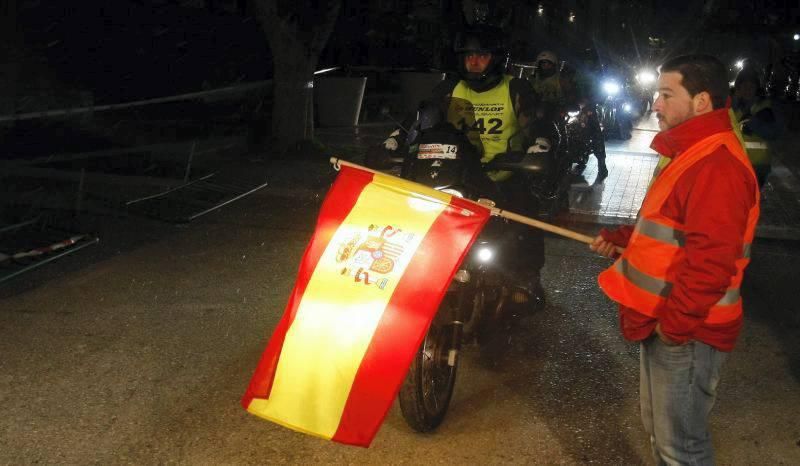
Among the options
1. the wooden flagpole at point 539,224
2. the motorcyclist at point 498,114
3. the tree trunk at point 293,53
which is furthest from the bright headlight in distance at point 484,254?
the tree trunk at point 293,53

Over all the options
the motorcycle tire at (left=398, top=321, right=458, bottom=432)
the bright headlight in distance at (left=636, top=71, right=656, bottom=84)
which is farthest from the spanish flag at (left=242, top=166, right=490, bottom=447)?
the bright headlight in distance at (left=636, top=71, right=656, bottom=84)

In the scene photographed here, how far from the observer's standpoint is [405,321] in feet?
11.8

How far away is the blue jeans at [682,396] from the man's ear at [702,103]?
0.79 meters

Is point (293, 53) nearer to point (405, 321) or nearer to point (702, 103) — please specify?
point (405, 321)

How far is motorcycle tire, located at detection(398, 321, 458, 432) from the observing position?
4.14m

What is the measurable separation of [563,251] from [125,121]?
→ 11.6 m

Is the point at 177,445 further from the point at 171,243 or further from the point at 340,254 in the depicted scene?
the point at 171,243

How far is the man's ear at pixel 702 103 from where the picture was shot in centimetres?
293

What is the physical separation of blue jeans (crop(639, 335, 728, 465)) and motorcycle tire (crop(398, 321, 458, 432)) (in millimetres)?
1313

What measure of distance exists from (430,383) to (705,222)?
6.38 feet

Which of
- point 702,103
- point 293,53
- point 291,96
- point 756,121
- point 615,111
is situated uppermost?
point 702,103

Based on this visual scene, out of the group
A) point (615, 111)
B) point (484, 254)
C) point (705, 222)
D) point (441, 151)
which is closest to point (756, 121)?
point (484, 254)

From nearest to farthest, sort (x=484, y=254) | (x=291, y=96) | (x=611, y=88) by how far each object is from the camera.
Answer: (x=484, y=254), (x=291, y=96), (x=611, y=88)

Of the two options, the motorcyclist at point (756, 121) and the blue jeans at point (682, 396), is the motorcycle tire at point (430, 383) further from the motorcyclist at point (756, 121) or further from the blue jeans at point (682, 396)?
the motorcyclist at point (756, 121)
